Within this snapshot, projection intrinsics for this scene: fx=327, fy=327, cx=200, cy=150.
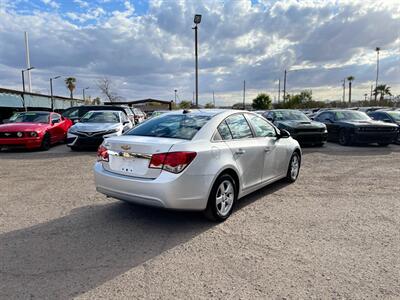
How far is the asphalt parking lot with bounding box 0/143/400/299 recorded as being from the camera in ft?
9.50

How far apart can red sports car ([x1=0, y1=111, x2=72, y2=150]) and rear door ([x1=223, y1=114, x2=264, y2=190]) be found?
8586mm

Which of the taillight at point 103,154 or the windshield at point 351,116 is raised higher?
the windshield at point 351,116

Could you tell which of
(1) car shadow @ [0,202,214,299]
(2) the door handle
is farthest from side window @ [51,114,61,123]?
(2) the door handle

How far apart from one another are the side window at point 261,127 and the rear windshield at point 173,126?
1051 mm

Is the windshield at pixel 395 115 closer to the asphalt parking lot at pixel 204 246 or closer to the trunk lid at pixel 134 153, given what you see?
the asphalt parking lot at pixel 204 246

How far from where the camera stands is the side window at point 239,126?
16.0 ft

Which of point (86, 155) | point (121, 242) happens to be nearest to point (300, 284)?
point (121, 242)

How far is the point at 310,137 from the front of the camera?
12016 mm

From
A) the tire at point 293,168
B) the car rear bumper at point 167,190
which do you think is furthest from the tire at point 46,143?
the tire at point 293,168

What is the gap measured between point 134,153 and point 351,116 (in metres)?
12.1

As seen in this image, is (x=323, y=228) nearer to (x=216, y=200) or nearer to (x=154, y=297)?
(x=216, y=200)

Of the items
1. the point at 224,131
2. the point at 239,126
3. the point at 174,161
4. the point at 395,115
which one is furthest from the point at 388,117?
the point at 174,161

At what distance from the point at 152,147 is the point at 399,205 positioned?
4.08 meters

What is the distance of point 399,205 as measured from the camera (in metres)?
5.23
